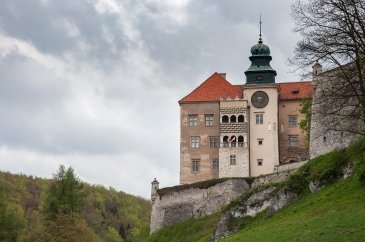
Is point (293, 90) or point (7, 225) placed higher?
point (293, 90)

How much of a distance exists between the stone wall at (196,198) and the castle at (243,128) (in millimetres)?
5677

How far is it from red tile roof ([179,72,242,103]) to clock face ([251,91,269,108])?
60.5 inches


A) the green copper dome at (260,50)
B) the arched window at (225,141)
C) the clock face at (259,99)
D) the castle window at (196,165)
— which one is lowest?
the castle window at (196,165)

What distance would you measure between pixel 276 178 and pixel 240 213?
1124 centimetres

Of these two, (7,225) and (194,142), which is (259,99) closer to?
(194,142)

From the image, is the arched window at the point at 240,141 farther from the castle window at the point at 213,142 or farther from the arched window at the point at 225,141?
the castle window at the point at 213,142

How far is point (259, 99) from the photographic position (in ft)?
239

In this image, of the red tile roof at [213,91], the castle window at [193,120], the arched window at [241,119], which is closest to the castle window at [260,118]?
the arched window at [241,119]

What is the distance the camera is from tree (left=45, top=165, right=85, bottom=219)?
7731cm

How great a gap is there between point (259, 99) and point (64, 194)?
22.5 m

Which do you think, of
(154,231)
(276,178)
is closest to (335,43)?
(276,178)

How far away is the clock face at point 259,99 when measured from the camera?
7288 cm

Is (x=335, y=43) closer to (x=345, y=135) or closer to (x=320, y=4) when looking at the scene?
(x=320, y=4)

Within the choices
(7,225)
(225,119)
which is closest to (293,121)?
(225,119)
